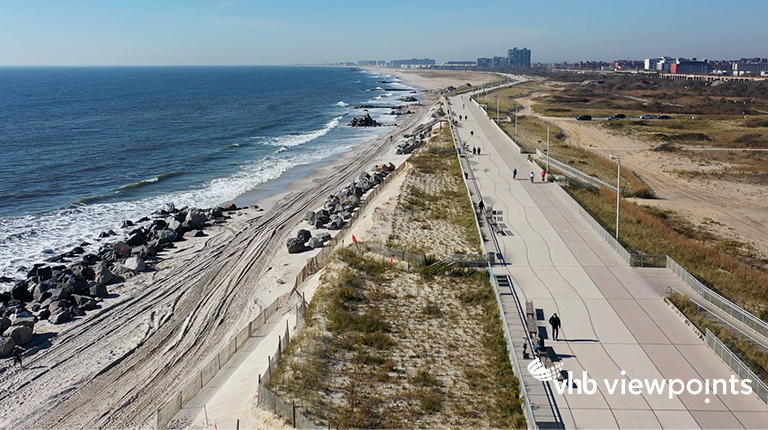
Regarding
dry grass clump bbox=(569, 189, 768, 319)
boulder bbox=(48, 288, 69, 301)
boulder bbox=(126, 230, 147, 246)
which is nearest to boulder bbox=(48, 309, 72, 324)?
boulder bbox=(48, 288, 69, 301)

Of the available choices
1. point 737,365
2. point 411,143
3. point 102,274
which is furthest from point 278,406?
point 411,143

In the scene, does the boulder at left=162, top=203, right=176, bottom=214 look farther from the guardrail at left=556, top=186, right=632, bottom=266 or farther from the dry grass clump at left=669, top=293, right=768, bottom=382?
the dry grass clump at left=669, top=293, right=768, bottom=382

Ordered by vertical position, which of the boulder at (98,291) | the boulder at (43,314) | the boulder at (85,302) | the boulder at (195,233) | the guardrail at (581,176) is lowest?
the boulder at (43,314)

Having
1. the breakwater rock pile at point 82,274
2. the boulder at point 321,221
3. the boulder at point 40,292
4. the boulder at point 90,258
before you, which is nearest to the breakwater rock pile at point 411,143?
the boulder at point 321,221

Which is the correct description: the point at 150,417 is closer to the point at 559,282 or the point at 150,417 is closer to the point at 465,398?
the point at 465,398

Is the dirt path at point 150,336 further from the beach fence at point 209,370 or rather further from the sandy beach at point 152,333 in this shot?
the beach fence at point 209,370

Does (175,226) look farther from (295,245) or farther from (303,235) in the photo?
(295,245)
